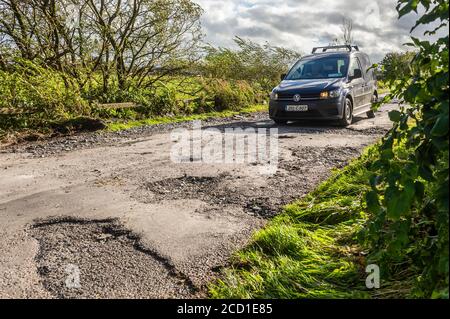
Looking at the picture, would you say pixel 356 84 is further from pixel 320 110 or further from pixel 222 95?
pixel 222 95

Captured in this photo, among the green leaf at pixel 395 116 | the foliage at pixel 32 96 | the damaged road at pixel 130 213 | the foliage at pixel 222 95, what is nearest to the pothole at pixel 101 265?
the damaged road at pixel 130 213

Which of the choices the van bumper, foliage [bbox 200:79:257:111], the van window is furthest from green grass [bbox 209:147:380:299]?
foliage [bbox 200:79:257:111]

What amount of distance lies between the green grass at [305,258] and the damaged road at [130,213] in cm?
22

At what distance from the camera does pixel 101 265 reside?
2.85 meters

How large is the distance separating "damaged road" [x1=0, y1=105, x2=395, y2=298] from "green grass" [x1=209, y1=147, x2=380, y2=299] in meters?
0.22

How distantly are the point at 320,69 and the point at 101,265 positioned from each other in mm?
8692

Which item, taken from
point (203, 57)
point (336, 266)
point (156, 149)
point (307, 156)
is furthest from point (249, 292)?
point (203, 57)

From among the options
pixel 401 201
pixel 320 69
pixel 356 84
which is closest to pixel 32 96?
pixel 320 69

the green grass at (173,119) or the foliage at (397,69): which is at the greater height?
the foliage at (397,69)

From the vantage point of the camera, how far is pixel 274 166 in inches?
224

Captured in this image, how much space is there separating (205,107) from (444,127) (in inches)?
495

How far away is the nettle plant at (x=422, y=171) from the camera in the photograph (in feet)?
5.25

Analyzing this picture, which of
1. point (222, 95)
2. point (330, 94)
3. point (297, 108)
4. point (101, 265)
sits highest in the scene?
point (222, 95)

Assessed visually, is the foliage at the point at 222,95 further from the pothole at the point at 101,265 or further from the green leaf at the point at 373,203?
the green leaf at the point at 373,203
